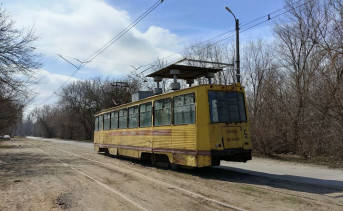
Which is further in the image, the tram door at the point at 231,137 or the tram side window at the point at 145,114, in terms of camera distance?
the tram side window at the point at 145,114

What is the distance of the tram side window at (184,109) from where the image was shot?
33.7ft

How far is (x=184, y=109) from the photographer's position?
35.0ft

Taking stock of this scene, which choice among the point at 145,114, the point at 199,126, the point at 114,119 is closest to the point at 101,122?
the point at 114,119

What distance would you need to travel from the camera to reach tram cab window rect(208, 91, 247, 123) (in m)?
10.1

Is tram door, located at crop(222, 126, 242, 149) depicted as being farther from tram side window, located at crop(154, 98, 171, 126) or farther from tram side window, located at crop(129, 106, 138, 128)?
tram side window, located at crop(129, 106, 138, 128)

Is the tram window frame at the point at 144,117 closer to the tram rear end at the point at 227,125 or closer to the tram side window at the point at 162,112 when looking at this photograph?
the tram side window at the point at 162,112

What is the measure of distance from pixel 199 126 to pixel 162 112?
2.47 meters

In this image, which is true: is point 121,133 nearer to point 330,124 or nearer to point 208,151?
point 208,151

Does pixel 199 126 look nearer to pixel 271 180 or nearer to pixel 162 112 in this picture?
pixel 162 112

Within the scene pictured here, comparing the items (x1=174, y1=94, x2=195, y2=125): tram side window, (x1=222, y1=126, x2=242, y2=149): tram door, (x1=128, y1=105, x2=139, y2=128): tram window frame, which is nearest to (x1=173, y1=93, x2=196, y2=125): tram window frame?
(x1=174, y1=94, x2=195, y2=125): tram side window

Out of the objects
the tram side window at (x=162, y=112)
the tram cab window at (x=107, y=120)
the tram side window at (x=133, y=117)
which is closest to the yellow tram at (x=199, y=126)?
the tram side window at (x=162, y=112)

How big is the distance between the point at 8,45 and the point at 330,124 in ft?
56.4

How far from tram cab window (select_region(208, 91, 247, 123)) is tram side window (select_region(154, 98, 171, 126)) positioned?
1992 mm

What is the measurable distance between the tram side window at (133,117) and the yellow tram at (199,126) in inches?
52.3
